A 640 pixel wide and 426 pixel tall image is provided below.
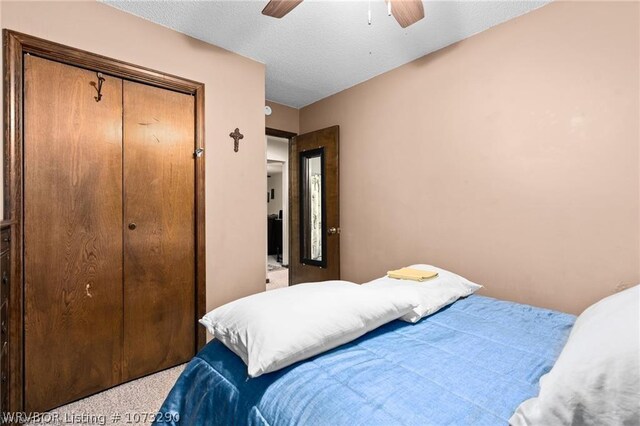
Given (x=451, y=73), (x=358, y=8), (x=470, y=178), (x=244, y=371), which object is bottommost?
(x=244, y=371)

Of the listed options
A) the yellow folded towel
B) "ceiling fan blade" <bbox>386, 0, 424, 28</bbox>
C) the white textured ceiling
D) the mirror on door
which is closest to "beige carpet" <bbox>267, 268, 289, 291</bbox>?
the mirror on door

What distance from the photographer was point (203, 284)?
244 centimetres

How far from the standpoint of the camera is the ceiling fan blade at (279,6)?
164 cm

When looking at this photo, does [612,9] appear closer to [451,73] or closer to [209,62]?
[451,73]

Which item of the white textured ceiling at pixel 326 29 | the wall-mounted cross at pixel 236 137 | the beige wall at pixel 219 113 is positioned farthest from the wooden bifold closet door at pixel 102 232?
the white textured ceiling at pixel 326 29

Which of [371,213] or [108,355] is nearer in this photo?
[108,355]

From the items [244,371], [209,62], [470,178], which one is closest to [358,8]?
[209,62]

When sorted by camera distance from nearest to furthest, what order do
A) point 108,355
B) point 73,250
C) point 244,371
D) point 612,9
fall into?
point 244,371 → point 612,9 → point 73,250 → point 108,355

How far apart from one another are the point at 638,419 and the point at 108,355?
259cm

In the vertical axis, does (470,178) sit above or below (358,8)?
below

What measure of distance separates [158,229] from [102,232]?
1.12 feet

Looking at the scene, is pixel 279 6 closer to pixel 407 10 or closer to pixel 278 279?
pixel 407 10

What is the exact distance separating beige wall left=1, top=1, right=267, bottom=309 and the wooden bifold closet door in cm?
17

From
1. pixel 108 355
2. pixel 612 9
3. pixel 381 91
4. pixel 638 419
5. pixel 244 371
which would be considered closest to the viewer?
pixel 638 419
